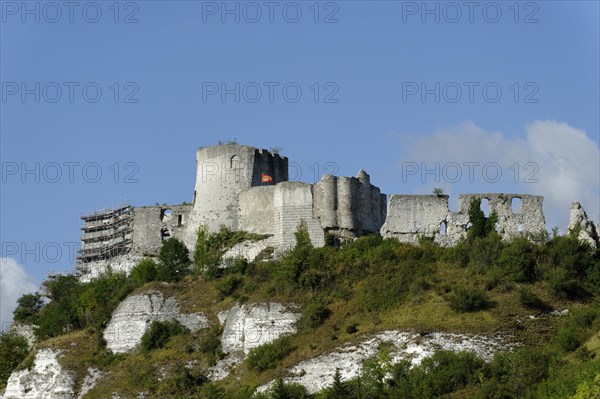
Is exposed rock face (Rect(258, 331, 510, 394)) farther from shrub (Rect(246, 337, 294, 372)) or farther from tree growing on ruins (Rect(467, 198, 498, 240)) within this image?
tree growing on ruins (Rect(467, 198, 498, 240))

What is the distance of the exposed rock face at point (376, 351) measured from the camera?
2763 inches

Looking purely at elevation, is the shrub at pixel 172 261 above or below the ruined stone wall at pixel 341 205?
below

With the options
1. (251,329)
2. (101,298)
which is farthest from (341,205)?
(101,298)

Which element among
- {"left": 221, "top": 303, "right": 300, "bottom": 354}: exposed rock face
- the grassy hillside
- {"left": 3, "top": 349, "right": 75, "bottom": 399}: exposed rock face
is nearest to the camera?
the grassy hillside

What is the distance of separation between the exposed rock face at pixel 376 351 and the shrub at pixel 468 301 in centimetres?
202

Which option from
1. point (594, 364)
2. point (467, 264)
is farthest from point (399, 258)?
point (594, 364)

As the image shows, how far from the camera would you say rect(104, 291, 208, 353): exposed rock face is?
256 feet

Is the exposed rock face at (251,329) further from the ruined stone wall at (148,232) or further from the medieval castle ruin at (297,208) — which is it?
the ruined stone wall at (148,232)

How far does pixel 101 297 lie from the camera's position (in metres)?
83.0

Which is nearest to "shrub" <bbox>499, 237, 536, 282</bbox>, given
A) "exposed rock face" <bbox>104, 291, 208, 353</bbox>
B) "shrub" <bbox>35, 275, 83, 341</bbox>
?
"exposed rock face" <bbox>104, 291, 208, 353</bbox>

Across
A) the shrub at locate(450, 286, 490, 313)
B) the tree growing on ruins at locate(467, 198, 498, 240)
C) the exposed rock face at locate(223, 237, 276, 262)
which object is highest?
the tree growing on ruins at locate(467, 198, 498, 240)

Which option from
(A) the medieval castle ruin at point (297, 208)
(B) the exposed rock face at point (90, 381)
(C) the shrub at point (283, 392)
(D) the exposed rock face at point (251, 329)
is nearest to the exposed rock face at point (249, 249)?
(A) the medieval castle ruin at point (297, 208)

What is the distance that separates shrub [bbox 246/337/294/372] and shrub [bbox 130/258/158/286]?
10.2 meters

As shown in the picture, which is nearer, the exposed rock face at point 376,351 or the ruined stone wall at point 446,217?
the exposed rock face at point 376,351
